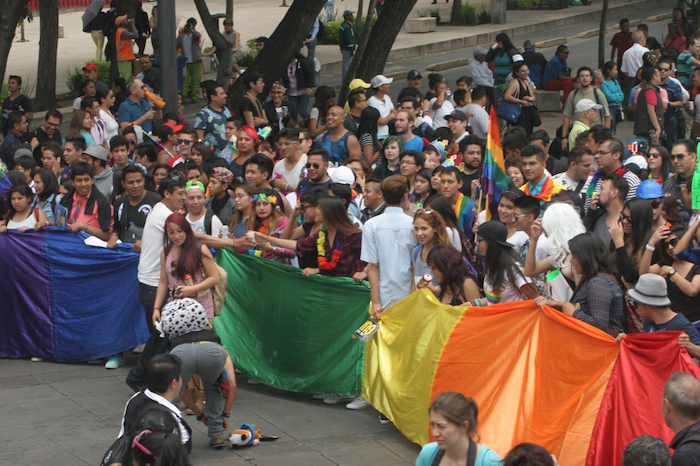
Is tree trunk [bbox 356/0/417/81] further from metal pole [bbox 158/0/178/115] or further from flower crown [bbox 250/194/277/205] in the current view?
flower crown [bbox 250/194/277/205]

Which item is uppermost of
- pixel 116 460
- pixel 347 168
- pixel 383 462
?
pixel 347 168

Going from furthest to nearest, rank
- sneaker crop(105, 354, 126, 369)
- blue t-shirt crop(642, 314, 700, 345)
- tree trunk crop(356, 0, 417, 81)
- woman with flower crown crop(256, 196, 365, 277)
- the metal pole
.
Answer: tree trunk crop(356, 0, 417, 81) < the metal pole < sneaker crop(105, 354, 126, 369) < woman with flower crown crop(256, 196, 365, 277) < blue t-shirt crop(642, 314, 700, 345)

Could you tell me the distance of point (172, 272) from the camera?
28.5 feet

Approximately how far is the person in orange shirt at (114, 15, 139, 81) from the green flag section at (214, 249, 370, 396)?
11.3 meters

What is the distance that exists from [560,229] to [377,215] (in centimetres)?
186

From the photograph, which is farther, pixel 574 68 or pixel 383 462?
pixel 574 68

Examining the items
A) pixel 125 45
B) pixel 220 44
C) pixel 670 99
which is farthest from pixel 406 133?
pixel 125 45

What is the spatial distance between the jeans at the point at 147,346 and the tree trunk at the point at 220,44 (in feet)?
36.9

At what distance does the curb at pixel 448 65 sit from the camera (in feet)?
90.6

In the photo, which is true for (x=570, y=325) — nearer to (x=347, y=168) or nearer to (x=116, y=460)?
(x=116, y=460)

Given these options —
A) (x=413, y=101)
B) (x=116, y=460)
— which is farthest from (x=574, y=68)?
(x=116, y=460)

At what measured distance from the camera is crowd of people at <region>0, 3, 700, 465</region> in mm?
7039

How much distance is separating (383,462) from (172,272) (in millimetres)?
2292

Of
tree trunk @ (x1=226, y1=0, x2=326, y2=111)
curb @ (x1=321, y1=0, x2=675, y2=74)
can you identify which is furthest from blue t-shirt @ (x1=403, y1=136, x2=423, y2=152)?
curb @ (x1=321, y1=0, x2=675, y2=74)
